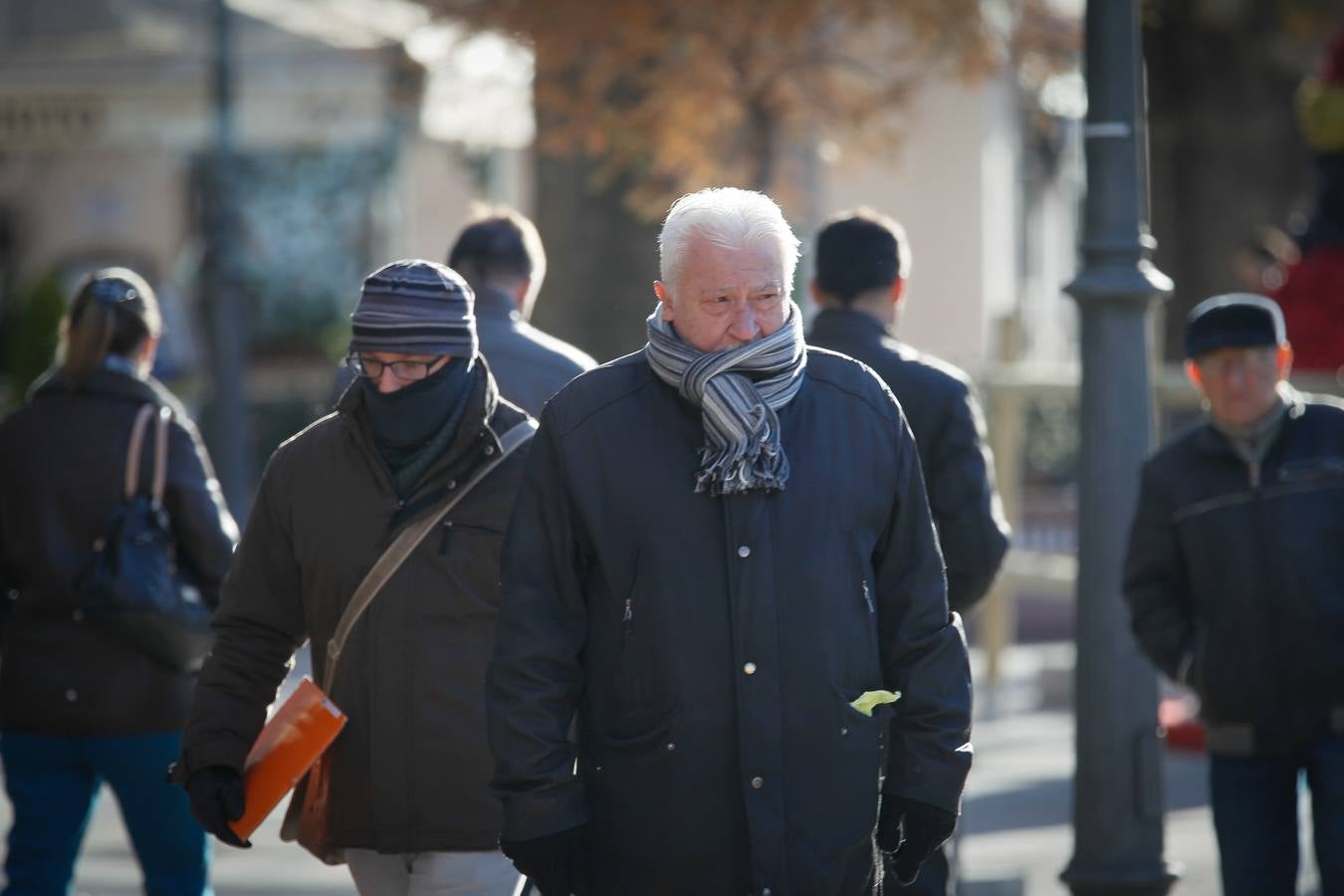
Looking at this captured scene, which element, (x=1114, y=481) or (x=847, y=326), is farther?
(x=1114, y=481)

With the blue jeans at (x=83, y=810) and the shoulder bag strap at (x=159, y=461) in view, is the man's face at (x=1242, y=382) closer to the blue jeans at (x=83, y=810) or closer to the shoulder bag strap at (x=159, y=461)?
the shoulder bag strap at (x=159, y=461)

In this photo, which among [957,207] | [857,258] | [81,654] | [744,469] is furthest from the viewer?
[957,207]

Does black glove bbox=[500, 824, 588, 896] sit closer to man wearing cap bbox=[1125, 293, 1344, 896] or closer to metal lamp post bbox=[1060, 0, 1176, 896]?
man wearing cap bbox=[1125, 293, 1344, 896]

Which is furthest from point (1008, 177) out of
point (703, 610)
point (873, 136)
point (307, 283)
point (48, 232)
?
point (703, 610)

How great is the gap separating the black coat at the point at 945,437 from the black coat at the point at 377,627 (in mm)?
1405

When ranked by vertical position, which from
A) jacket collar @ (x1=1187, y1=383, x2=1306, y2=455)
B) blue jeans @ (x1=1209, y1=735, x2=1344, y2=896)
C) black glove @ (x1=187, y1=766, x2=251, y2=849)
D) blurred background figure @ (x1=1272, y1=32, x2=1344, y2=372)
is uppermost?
blurred background figure @ (x1=1272, y1=32, x2=1344, y2=372)

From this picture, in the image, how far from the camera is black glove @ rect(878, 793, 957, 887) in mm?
3945

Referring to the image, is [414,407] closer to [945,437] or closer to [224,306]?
[945,437]

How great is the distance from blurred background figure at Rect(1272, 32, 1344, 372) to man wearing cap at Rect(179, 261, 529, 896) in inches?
261

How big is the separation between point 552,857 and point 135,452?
248 cm

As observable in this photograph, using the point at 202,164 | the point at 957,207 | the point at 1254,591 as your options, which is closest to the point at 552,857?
the point at 1254,591

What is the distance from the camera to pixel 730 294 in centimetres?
392

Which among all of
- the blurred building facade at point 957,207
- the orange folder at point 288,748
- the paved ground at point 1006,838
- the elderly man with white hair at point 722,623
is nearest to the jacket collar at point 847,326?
the orange folder at point 288,748

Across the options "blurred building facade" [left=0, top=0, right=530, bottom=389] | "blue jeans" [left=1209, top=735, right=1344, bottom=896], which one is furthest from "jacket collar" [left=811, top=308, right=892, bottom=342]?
"blurred building facade" [left=0, top=0, right=530, bottom=389]
